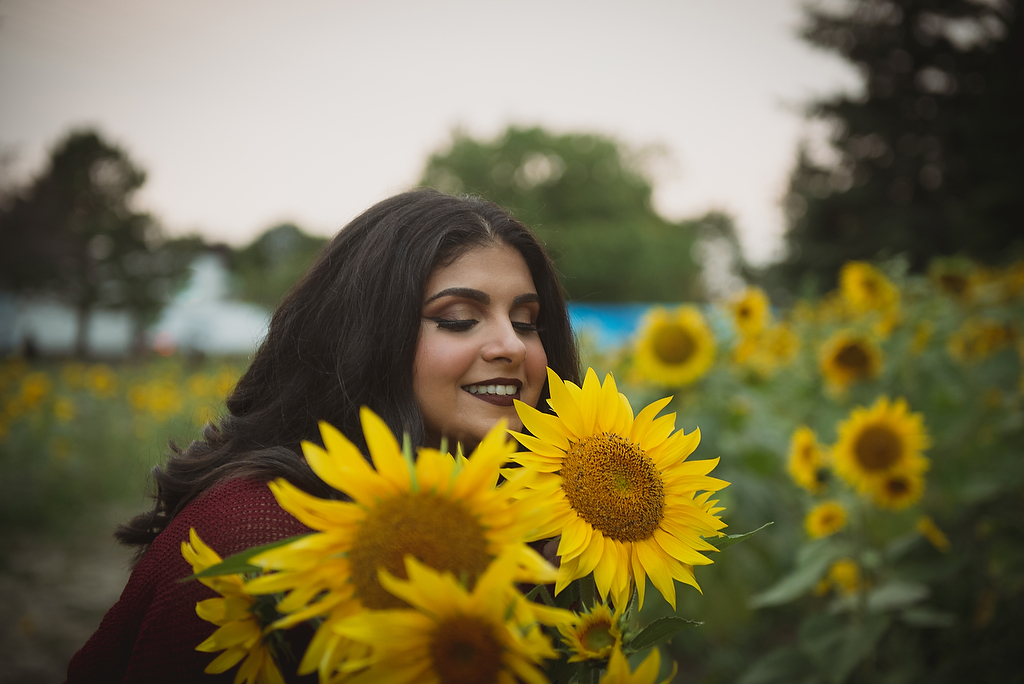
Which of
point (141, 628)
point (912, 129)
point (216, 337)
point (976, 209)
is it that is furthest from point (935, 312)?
point (216, 337)

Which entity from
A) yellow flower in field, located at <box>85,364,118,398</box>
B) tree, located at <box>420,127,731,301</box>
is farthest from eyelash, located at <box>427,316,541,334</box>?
tree, located at <box>420,127,731,301</box>

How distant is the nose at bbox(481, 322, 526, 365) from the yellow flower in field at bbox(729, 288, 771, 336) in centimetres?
230

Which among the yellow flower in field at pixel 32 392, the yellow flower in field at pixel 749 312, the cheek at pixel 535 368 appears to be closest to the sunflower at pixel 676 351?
the yellow flower in field at pixel 749 312

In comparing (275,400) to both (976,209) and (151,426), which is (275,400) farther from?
(976,209)

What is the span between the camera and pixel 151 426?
6117 mm

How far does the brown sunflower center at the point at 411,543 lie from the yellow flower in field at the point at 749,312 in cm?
289

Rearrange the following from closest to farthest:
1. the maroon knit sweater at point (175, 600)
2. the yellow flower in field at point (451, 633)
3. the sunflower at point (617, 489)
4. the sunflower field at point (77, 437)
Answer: the yellow flower in field at point (451, 633) < the sunflower at point (617, 489) < the maroon knit sweater at point (175, 600) < the sunflower field at point (77, 437)

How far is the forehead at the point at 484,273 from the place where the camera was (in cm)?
126

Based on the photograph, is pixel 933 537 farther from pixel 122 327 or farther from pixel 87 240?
pixel 87 240

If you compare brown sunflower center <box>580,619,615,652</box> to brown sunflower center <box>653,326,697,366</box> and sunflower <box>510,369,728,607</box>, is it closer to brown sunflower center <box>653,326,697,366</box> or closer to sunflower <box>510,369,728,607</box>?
sunflower <box>510,369,728,607</box>

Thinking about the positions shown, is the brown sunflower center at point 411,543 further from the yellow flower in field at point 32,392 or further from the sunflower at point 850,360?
the yellow flower in field at point 32,392

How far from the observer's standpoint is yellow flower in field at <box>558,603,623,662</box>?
656 mm

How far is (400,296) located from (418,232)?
0.56 feet

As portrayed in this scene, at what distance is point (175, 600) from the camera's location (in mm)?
1013
